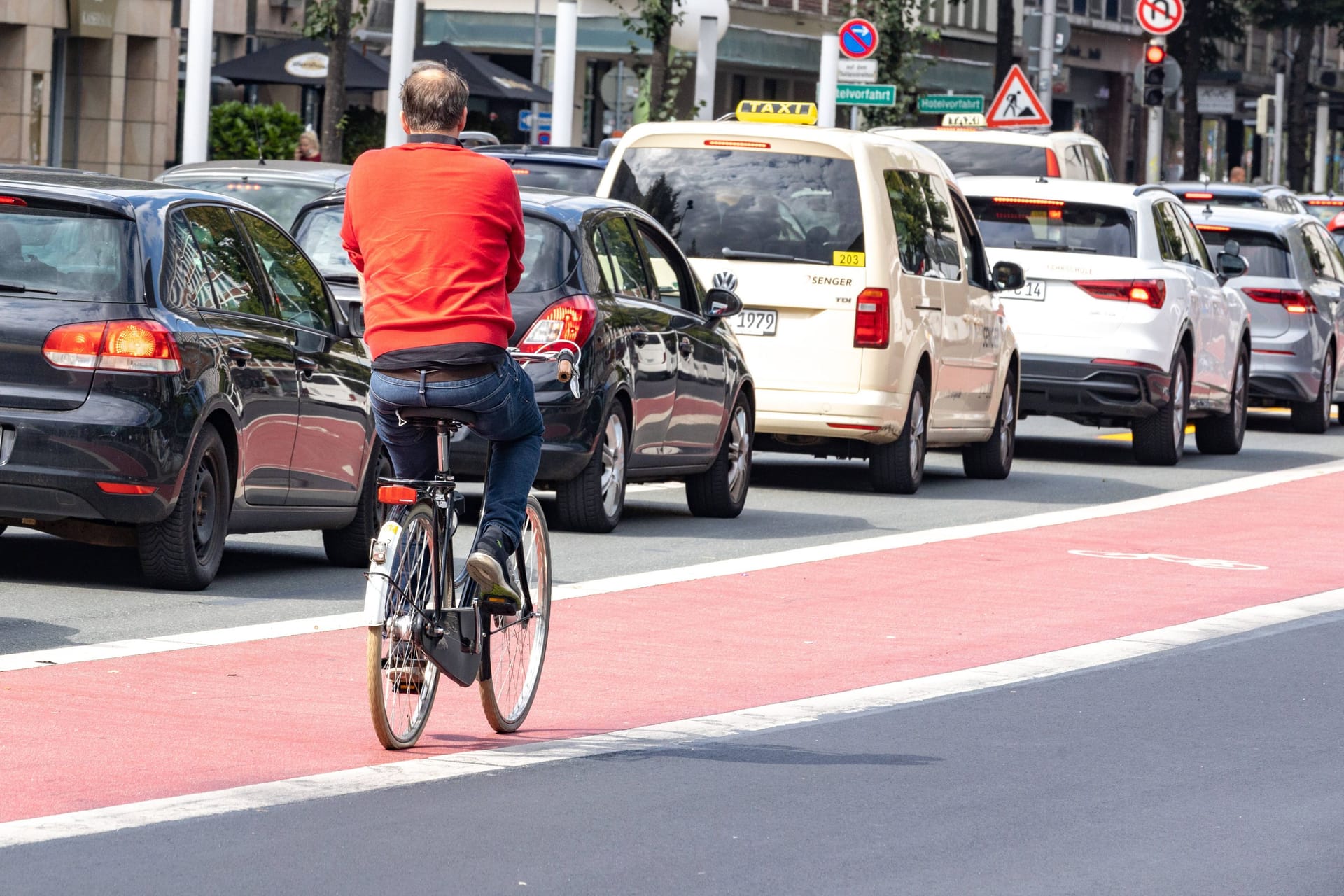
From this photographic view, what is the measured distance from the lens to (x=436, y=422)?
24.1ft

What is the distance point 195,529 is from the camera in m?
10.7

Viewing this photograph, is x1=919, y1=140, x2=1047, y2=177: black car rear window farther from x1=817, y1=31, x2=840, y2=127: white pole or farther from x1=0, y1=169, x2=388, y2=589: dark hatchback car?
x1=0, y1=169, x2=388, y2=589: dark hatchback car

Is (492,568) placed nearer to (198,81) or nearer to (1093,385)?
(1093,385)

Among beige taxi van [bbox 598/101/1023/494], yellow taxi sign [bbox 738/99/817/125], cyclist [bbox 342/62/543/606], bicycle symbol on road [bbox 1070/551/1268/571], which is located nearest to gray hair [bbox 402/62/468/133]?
cyclist [bbox 342/62/543/606]

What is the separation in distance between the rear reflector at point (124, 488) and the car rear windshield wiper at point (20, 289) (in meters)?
0.74

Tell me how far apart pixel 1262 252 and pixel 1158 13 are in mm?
16903

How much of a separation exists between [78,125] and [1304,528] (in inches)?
1064

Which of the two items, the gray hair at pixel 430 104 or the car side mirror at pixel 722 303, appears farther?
the car side mirror at pixel 722 303

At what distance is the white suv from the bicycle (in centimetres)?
1184

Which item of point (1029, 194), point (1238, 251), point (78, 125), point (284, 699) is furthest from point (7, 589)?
point (78, 125)

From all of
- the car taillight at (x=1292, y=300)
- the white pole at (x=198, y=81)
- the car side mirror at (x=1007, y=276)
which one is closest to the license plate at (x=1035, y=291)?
the car side mirror at (x=1007, y=276)

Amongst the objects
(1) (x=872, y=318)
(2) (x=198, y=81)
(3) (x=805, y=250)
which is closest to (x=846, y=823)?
(1) (x=872, y=318)

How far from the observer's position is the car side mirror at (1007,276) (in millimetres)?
17891

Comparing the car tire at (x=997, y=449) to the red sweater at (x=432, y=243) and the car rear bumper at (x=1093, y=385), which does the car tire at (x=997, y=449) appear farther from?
the red sweater at (x=432, y=243)
